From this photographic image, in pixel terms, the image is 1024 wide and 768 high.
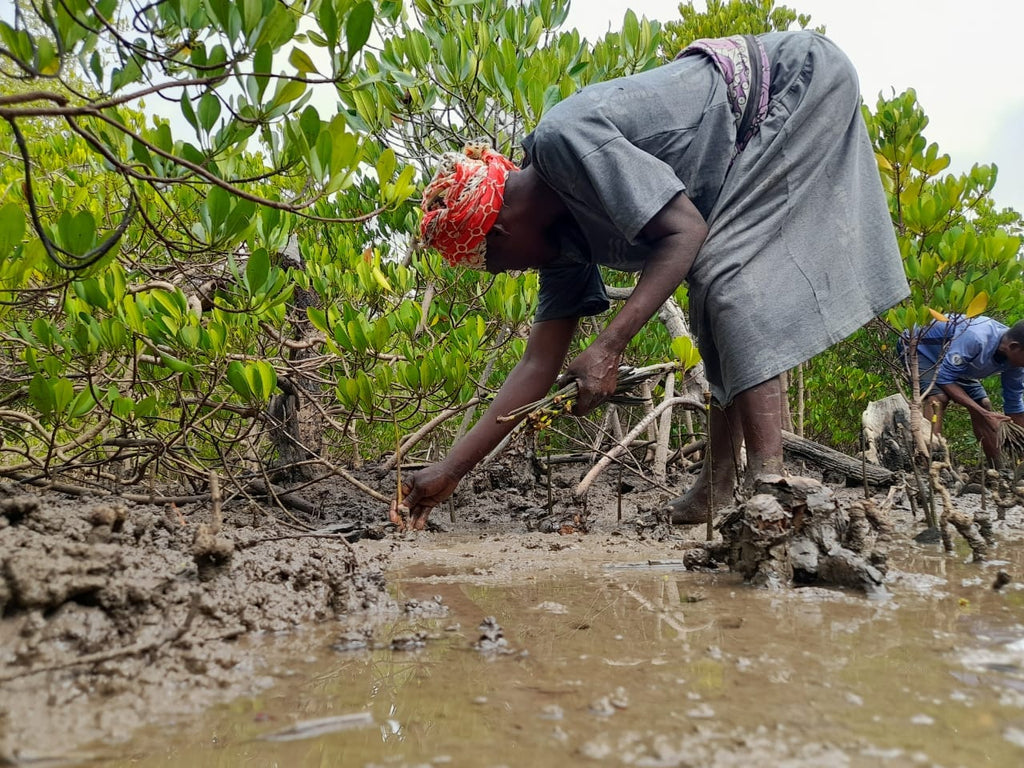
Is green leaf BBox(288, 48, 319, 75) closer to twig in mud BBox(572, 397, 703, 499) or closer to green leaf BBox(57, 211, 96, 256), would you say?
green leaf BBox(57, 211, 96, 256)

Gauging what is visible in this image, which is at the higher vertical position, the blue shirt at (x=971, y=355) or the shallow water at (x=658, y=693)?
the blue shirt at (x=971, y=355)

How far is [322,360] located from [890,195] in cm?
291

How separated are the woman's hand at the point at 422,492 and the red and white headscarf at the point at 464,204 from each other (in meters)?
0.71

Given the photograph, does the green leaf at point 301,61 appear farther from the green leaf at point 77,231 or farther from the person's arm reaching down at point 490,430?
the person's arm reaching down at point 490,430

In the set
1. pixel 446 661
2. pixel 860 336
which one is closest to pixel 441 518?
pixel 446 661

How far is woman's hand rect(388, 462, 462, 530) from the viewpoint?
7.54 ft

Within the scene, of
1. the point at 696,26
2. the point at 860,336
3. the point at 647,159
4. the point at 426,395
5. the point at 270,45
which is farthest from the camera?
the point at 696,26

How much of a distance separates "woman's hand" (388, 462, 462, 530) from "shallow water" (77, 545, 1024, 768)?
855 mm

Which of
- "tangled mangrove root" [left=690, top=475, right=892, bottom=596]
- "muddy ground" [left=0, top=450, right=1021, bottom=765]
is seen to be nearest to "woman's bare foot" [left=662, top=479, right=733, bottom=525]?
"muddy ground" [left=0, top=450, right=1021, bottom=765]

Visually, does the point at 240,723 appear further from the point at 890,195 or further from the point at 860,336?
the point at 860,336

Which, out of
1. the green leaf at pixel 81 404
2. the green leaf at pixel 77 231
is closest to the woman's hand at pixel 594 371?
the green leaf at pixel 77 231

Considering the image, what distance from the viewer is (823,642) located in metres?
1.15

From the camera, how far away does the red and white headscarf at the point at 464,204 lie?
7.26 ft

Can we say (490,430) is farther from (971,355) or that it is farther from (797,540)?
(971,355)
